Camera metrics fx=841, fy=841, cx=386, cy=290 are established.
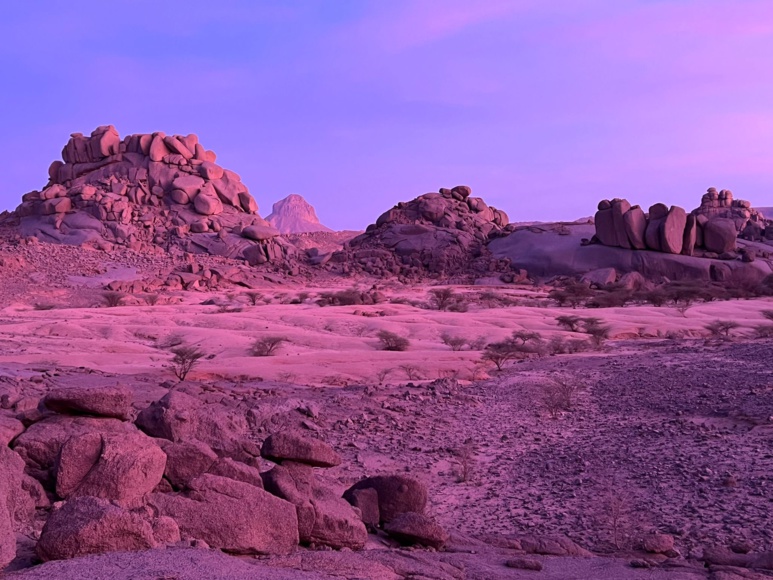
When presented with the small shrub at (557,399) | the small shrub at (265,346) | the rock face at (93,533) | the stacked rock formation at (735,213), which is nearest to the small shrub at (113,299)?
the small shrub at (265,346)

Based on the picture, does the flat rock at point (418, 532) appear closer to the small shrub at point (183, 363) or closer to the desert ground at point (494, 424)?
the desert ground at point (494, 424)

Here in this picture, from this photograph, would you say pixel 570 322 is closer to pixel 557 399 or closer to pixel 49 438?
pixel 557 399

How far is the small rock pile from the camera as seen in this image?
179 inches

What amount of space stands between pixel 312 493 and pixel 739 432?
235 inches

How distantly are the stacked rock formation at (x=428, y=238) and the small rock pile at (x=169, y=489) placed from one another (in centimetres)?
4416

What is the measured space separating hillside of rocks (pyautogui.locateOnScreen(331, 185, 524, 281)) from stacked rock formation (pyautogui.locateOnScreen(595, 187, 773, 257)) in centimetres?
639

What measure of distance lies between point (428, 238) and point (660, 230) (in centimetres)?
1463

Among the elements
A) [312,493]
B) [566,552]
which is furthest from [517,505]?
[312,493]

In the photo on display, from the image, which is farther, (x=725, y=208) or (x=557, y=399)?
(x=725, y=208)

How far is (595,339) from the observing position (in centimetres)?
2128

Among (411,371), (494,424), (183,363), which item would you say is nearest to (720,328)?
(411,371)

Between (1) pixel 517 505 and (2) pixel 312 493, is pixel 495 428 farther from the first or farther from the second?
(2) pixel 312 493

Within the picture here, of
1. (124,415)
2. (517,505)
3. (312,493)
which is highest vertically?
(124,415)

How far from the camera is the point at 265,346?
62.1 ft
